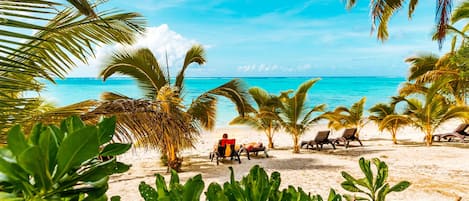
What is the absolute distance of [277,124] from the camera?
12.6 meters

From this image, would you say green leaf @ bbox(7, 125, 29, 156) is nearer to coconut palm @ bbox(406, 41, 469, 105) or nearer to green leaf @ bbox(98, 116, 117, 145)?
green leaf @ bbox(98, 116, 117, 145)

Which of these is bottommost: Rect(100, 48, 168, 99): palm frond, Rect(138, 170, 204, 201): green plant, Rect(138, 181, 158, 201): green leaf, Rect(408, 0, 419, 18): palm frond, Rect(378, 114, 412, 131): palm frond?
Rect(138, 181, 158, 201): green leaf

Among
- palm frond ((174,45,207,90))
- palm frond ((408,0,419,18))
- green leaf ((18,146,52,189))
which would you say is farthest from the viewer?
palm frond ((174,45,207,90))

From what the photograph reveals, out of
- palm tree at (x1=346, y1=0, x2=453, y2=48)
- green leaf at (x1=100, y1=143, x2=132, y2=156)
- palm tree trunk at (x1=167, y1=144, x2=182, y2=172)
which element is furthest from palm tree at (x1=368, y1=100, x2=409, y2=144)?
green leaf at (x1=100, y1=143, x2=132, y2=156)

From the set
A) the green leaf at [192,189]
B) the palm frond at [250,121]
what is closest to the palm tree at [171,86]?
the palm frond at [250,121]

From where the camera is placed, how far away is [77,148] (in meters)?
0.43

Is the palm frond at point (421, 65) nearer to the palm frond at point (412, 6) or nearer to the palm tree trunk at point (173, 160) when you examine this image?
the palm frond at point (412, 6)

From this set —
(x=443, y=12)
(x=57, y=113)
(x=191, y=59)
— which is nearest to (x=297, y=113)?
(x=191, y=59)

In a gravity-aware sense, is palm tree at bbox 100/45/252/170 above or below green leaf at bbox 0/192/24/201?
above

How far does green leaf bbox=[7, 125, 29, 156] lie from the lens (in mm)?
436

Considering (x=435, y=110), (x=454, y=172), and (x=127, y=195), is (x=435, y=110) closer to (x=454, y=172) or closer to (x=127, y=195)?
(x=454, y=172)

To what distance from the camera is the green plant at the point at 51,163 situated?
1.40 feet

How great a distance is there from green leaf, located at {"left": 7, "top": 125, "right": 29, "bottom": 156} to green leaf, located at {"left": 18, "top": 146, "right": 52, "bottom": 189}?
0.02 metres

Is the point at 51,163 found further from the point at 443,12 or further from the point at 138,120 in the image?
the point at 443,12
